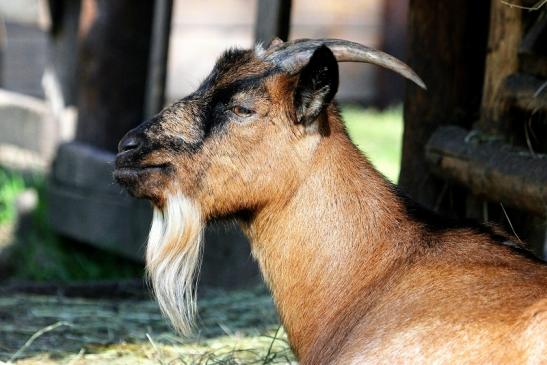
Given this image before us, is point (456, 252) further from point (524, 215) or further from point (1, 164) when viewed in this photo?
point (1, 164)

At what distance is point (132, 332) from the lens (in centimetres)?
642

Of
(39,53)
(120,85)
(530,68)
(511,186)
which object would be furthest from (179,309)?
(39,53)

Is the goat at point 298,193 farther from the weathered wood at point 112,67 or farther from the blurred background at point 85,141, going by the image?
the weathered wood at point 112,67

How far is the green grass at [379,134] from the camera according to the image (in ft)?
37.0

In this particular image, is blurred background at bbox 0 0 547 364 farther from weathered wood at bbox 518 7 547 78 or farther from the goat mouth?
the goat mouth

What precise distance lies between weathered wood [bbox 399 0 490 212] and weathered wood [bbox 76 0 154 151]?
11.4 ft

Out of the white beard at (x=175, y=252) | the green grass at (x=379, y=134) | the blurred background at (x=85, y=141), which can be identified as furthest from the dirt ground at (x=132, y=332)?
the green grass at (x=379, y=134)

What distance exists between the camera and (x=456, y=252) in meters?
4.57

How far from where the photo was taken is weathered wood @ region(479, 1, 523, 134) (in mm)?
5750

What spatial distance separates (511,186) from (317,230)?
1.16 metres

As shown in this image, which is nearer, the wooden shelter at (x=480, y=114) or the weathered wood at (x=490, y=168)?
the weathered wood at (x=490, y=168)

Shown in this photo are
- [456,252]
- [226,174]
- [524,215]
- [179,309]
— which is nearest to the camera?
[456,252]

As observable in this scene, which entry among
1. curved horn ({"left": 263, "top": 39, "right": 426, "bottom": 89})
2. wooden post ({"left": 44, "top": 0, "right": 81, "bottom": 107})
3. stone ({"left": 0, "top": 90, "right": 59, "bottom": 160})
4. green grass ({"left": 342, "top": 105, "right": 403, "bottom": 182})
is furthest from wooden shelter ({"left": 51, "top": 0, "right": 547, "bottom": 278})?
green grass ({"left": 342, "top": 105, "right": 403, "bottom": 182})

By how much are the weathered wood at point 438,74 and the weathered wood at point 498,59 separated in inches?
13.9
